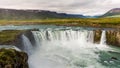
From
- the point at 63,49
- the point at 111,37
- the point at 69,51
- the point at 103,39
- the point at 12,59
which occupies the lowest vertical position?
the point at 69,51

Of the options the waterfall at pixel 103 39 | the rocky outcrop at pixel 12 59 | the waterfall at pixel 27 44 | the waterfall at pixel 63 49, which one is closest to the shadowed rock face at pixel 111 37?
the waterfall at pixel 103 39

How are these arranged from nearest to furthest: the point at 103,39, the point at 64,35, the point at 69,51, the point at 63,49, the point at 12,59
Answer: the point at 12,59 < the point at 69,51 < the point at 63,49 < the point at 64,35 < the point at 103,39

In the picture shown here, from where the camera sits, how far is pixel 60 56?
34781 millimetres

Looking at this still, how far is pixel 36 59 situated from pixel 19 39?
4888 millimetres

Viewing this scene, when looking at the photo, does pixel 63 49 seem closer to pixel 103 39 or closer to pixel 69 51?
pixel 69 51

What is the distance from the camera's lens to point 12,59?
1973cm

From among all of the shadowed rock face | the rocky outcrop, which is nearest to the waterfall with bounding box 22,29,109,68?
the shadowed rock face

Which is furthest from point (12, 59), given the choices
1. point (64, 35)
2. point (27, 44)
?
point (64, 35)

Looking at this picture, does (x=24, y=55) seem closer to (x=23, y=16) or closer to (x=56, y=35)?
(x=56, y=35)

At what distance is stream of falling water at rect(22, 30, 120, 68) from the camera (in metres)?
30.7

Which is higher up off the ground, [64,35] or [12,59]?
[12,59]

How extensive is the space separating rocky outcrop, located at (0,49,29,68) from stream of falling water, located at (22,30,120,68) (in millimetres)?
6075

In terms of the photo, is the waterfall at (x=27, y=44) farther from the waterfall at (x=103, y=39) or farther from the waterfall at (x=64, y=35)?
the waterfall at (x=103, y=39)

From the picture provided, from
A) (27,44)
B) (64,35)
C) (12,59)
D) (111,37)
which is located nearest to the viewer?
(12,59)
